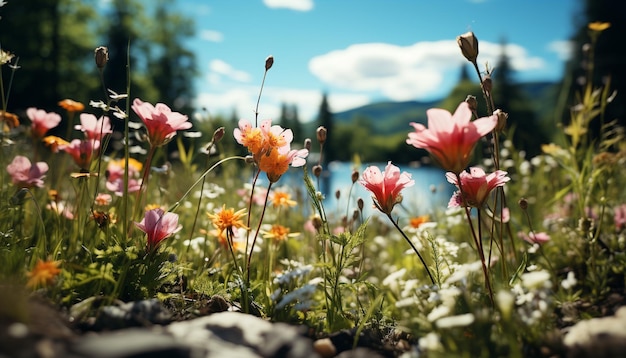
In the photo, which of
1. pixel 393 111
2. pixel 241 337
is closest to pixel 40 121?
pixel 241 337

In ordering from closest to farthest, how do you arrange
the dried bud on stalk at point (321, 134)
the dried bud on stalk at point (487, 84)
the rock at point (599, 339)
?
the rock at point (599, 339) → the dried bud on stalk at point (487, 84) → the dried bud on stalk at point (321, 134)

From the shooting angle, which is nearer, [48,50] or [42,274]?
[42,274]

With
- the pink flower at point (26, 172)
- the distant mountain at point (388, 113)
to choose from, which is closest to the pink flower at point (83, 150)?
the pink flower at point (26, 172)

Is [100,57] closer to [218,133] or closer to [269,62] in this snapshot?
[218,133]

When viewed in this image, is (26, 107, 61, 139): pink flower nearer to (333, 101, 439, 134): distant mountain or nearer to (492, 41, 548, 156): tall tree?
(492, 41, 548, 156): tall tree

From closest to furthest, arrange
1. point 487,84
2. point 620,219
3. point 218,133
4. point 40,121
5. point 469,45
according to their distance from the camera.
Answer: point 469,45, point 487,84, point 218,133, point 40,121, point 620,219

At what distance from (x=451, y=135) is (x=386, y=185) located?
13.6 inches

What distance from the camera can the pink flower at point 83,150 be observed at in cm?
212

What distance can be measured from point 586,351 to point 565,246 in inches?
71.0

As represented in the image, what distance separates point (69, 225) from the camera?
7.86ft

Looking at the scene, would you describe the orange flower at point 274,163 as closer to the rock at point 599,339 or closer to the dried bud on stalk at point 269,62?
the dried bud on stalk at point 269,62

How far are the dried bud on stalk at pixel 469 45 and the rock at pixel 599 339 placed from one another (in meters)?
0.92

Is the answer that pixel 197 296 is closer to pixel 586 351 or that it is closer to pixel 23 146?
pixel 586 351

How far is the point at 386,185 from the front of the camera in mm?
1618
